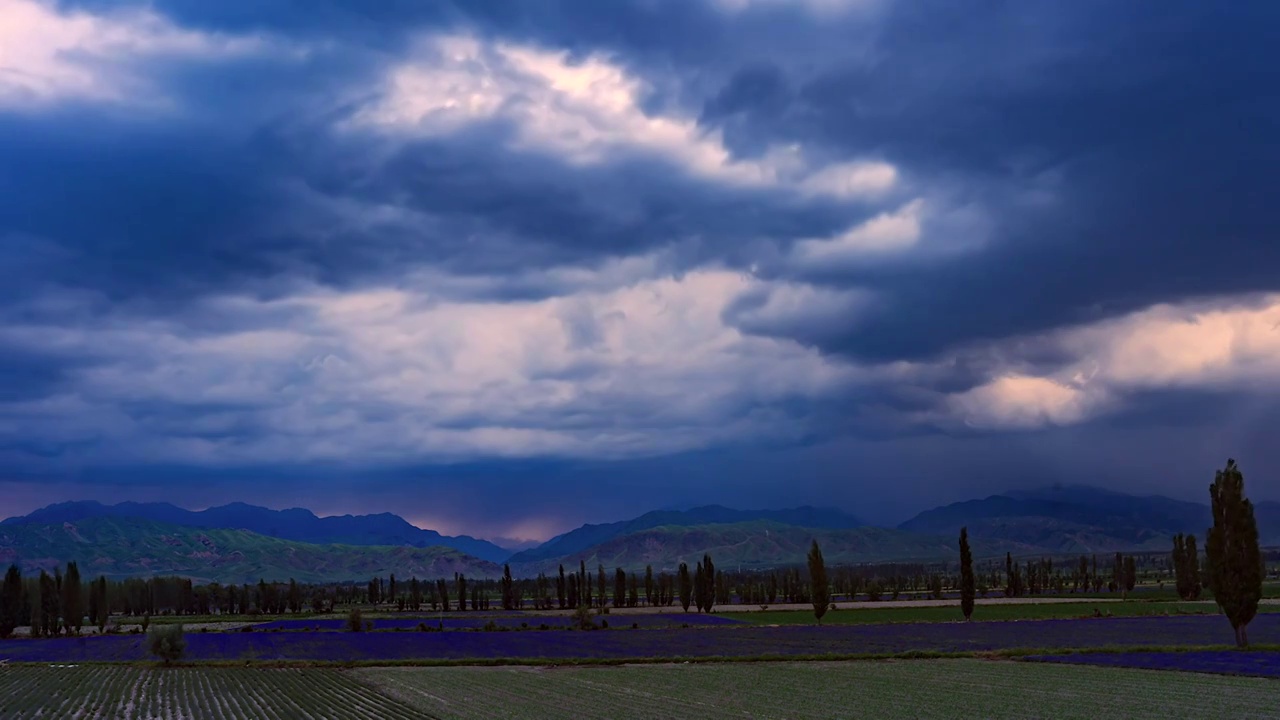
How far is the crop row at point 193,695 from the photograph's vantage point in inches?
2060

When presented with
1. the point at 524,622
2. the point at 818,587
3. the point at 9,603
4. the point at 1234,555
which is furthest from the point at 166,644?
the point at 1234,555

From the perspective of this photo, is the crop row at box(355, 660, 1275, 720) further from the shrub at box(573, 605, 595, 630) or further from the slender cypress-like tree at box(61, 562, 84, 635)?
the slender cypress-like tree at box(61, 562, 84, 635)

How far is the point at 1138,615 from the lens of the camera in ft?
382

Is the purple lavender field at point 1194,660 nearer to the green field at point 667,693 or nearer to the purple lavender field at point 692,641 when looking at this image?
the green field at point 667,693

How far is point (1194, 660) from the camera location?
209ft

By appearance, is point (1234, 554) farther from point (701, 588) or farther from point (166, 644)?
point (701, 588)

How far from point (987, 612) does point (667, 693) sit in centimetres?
9203

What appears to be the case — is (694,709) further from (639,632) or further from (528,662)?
(639,632)

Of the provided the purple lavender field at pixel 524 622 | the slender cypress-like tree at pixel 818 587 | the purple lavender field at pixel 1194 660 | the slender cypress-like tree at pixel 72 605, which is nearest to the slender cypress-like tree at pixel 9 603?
the slender cypress-like tree at pixel 72 605

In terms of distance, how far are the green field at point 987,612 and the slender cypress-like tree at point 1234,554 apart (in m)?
42.6

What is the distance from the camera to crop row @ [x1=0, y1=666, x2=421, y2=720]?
52312mm

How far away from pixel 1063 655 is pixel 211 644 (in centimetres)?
8642

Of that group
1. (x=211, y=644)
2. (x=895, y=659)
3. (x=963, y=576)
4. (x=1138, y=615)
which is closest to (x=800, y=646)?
(x=895, y=659)

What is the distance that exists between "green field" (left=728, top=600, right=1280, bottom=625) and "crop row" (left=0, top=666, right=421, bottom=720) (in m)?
68.3
